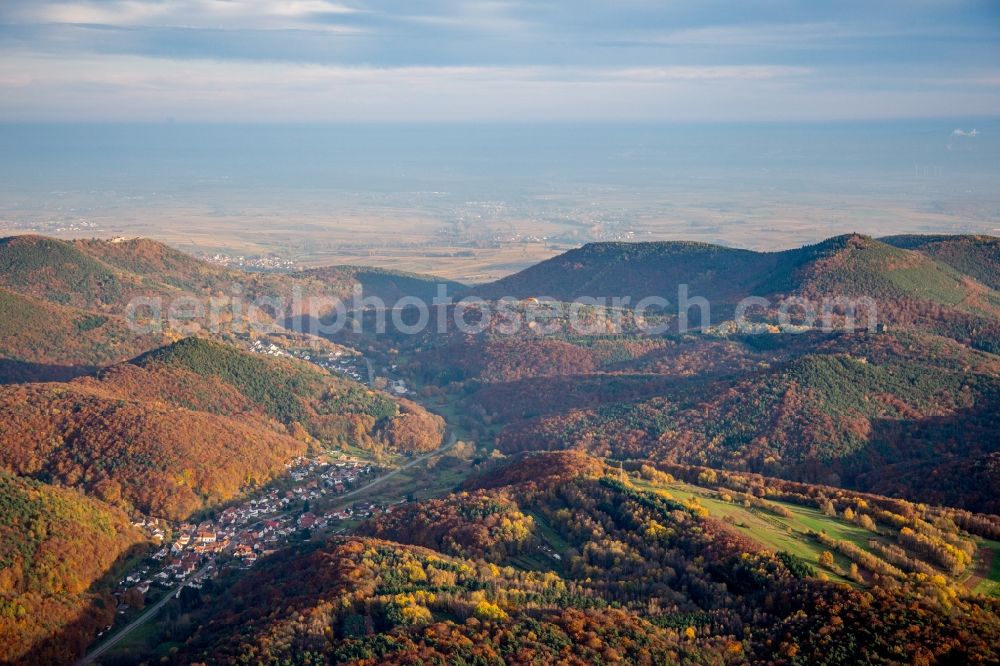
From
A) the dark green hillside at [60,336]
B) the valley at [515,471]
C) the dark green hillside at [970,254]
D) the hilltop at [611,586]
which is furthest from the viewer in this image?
the dark green hillside at [970,254]

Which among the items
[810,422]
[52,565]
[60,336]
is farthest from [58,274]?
[810,422]

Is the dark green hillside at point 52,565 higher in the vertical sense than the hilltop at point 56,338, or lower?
lower

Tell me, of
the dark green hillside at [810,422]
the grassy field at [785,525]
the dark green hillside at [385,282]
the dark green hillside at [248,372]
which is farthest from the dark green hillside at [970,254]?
the dark green hillside at [248,372]

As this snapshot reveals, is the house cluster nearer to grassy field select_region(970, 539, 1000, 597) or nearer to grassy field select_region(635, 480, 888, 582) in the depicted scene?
grassy field select_region(635, 480, 888, 582)

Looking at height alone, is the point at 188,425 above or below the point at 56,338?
below

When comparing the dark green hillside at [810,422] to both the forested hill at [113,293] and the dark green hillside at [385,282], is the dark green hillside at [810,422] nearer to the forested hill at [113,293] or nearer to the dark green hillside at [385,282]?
the forested hill at [113,293]

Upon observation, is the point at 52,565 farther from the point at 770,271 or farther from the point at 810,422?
the point at 770,271

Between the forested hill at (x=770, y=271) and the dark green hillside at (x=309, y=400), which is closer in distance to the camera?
the dark green hillside at (x=309, y=400)

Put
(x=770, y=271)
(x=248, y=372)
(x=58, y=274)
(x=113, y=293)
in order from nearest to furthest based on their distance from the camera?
(x=248, y=372)
(x=113, y=293)
(x=58, y=274)
(x=770, y=271)
